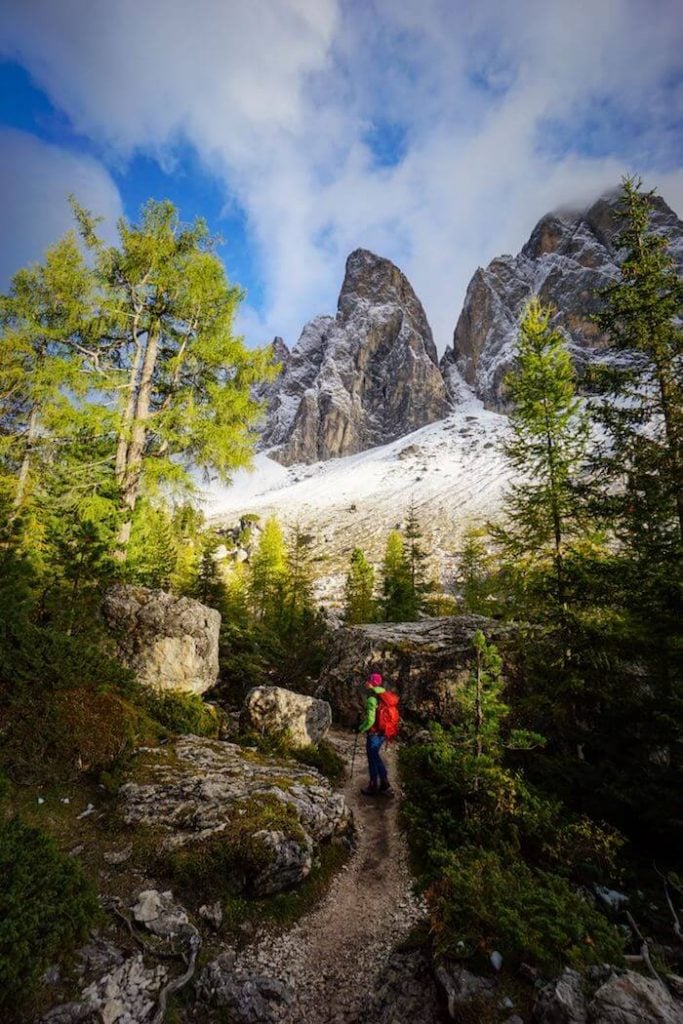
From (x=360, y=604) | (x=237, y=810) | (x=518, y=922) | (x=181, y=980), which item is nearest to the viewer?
(x=181, y=980)

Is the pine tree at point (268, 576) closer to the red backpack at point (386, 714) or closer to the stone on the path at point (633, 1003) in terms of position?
the red backpack at point (386, 714)

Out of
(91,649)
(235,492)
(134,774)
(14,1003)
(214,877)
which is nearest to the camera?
(14,1003)

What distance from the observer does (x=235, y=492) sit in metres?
176

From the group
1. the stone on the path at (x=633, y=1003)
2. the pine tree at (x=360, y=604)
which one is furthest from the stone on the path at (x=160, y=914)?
the pine tree at (x=360, y=604)

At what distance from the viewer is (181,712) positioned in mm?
9297

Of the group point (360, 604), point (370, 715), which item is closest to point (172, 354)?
point (370, 715)

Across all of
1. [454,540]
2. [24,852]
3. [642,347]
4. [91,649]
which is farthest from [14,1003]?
[454,540]

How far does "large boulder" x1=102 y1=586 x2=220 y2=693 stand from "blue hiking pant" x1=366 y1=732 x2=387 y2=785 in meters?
4.34

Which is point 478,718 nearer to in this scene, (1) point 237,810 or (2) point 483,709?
(2) point 483,709

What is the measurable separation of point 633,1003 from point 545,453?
10.9 meters

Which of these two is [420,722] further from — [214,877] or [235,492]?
[235,492]

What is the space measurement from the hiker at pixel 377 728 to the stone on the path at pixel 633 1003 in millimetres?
6042

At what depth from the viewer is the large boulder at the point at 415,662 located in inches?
523

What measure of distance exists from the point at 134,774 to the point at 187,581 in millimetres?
15981
